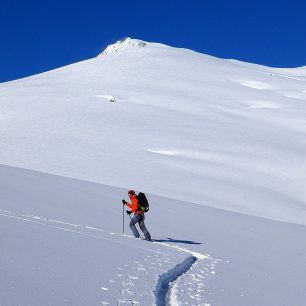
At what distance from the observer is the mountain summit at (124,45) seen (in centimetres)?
8718

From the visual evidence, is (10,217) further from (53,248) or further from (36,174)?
(36,174)

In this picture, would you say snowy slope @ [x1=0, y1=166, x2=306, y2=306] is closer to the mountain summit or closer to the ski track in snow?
the ski track in snow

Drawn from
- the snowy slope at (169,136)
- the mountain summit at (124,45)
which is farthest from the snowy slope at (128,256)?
the mountain summit at (124,45)

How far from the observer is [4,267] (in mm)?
6227

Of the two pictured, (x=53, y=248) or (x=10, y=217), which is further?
(x=10, y=217)

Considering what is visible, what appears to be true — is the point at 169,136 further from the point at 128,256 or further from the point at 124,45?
the point at 124,45

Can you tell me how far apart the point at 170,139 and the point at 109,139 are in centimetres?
366

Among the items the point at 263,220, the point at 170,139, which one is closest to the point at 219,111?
the point at 170,139

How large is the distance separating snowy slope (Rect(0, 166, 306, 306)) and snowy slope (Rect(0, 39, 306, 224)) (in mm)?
5810

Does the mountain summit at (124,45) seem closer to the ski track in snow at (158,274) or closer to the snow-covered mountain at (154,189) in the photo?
the snow-covered mountain at (154,189)

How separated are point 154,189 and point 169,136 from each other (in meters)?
11.7

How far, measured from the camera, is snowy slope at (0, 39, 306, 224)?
75.3ft

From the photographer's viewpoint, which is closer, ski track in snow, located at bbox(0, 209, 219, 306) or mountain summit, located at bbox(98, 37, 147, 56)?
ski track in snow, located at bbox(0, 209, 219, 306)

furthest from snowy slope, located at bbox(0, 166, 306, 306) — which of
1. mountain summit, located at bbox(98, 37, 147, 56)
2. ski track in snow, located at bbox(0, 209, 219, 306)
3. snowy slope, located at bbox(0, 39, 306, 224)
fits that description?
mountain summit, located at bbox(98, 37, 147, 56)
